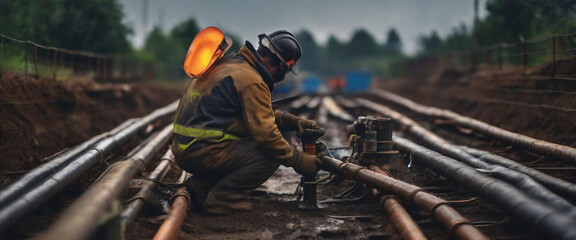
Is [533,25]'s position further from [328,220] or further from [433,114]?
[328,220]

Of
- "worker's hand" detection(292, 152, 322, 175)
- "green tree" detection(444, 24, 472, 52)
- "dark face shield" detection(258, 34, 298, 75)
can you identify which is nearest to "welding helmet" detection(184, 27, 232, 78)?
"dark face shield" detection(258, 34, 298, 75)

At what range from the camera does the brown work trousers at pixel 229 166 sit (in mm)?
4508

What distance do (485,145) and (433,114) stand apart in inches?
153

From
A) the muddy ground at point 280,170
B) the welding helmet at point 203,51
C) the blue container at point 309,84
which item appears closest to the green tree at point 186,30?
the blue container at point 309,84

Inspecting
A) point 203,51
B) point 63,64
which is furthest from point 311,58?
point 203,51

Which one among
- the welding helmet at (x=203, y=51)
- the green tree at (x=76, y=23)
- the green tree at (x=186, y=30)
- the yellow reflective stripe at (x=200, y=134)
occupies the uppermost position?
the green tree at (x=186, y=30)

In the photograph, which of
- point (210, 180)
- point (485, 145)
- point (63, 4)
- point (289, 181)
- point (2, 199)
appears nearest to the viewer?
point (2, 199)

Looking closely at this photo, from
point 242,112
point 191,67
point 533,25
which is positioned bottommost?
point 242,112

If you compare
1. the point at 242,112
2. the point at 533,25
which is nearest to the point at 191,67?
the point at 242,112

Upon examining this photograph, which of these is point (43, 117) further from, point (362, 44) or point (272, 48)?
point (362, 44)

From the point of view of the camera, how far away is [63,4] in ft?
74.7

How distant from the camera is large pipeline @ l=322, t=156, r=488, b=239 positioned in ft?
10.8

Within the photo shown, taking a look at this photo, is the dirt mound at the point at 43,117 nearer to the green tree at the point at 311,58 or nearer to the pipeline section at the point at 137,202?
the pipeline section at the point at 137,202

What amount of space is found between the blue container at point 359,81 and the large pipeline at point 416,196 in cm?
3852
